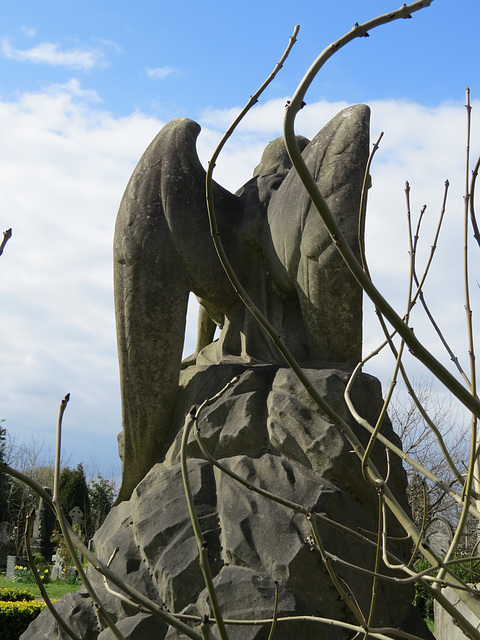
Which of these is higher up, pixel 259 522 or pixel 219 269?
pixel 219 269

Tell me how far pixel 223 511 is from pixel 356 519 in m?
0.62

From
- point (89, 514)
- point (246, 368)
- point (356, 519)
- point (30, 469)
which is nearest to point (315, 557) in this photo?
point (356, 519)

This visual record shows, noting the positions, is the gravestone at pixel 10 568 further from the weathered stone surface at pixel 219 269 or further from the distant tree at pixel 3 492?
the weathered stone surface at pixel 219 269

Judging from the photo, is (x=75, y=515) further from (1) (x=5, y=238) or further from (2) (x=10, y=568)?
(1) (x=5, y=238)

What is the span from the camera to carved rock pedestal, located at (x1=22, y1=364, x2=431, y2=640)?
308 centimetres

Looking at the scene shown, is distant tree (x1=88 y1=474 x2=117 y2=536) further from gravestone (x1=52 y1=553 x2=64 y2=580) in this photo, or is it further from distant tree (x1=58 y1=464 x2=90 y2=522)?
gravestone (x1=52 y1=553 x2=64 y2=580)

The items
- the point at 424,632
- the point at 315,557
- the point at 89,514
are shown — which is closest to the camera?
the point at 315,557

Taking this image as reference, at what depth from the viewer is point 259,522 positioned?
10.6ft

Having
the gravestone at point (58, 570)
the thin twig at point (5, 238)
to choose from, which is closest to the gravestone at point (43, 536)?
the gravestone at point (58, 570)

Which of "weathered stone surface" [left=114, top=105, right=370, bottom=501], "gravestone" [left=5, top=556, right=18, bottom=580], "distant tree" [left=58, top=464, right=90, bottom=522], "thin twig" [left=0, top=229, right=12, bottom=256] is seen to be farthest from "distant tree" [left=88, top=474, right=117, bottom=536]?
"thin twig" [left=0, top=229, right=12, bottom=256]

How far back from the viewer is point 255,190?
14.4ft

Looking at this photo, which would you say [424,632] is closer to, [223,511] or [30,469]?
[223,511]

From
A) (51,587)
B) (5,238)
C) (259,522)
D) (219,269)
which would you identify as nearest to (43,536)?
(51,587)

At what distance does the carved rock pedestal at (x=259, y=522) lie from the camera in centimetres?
308
